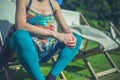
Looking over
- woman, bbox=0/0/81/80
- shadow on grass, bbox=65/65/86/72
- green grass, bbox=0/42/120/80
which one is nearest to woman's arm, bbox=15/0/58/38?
woman, bbox=0/0/81/80

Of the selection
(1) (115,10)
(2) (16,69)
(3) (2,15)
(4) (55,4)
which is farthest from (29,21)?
(1) (115,10)

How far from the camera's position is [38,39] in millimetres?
2994

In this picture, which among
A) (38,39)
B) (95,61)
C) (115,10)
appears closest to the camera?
(38,39)

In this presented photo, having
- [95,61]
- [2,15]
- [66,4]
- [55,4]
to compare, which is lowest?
Answer: [66,4]

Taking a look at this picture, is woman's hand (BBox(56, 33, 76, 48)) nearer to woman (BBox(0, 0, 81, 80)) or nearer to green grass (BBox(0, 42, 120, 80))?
woman (BBox(0, 0, 81, 80))

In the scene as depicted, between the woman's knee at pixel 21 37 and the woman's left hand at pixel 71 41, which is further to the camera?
the woman's left hand at pixel 71 41

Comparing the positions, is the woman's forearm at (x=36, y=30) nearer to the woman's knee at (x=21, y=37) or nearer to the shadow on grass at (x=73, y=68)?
the woman's knee at (x=21, y=37)

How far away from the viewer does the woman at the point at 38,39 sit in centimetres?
261

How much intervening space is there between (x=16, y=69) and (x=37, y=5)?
170 centimetres

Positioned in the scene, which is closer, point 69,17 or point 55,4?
point 55,4

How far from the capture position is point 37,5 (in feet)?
9.93

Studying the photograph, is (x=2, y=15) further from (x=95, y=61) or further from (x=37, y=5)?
(x=95, y=61)

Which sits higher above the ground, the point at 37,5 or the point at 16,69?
the point at 37,5

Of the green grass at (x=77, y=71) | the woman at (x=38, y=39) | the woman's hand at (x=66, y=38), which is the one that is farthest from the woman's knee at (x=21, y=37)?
the green grass at (x=77, y=71)
